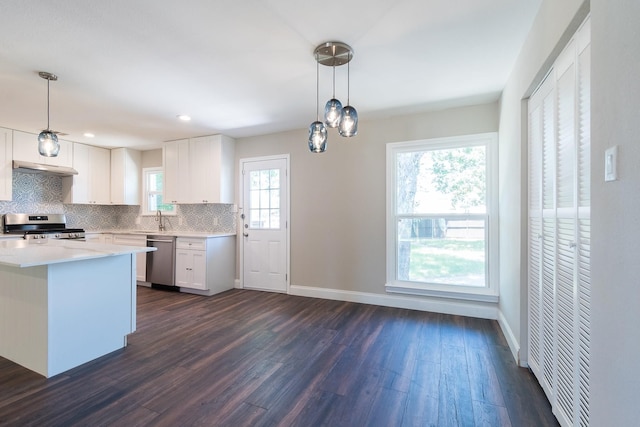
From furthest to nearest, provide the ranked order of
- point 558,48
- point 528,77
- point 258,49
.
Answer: point 258,49 < point 528,77 < point 558,48

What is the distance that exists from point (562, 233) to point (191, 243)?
4.35 meters

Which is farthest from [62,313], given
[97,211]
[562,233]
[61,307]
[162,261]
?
[97,211]

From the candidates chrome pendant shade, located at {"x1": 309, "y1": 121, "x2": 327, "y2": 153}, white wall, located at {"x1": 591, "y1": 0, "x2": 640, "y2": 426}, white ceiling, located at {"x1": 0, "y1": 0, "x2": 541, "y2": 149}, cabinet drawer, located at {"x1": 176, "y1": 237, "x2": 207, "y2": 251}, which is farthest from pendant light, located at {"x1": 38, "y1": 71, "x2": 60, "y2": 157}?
white wall, located at {"x1": 591, "y1": 0, "x2": 640, "y2": 426}

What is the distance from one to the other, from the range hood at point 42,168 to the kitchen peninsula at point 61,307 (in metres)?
2.68

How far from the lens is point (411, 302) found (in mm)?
3674

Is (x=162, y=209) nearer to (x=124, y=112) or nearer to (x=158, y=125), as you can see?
(x=158, y=125)

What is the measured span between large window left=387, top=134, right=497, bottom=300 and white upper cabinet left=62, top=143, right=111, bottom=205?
5.16 m

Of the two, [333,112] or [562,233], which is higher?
[333,112]

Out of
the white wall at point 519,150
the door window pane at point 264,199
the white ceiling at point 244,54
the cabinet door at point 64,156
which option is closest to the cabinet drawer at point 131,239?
the cabinet door at point 64,156

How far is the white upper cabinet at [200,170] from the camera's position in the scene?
15.1 feet

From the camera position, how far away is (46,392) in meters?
1.98

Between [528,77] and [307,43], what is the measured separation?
1583 millimetres

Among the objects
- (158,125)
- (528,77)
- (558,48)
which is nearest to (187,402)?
(558,48)

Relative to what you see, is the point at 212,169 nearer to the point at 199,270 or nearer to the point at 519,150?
the point at 199,270
